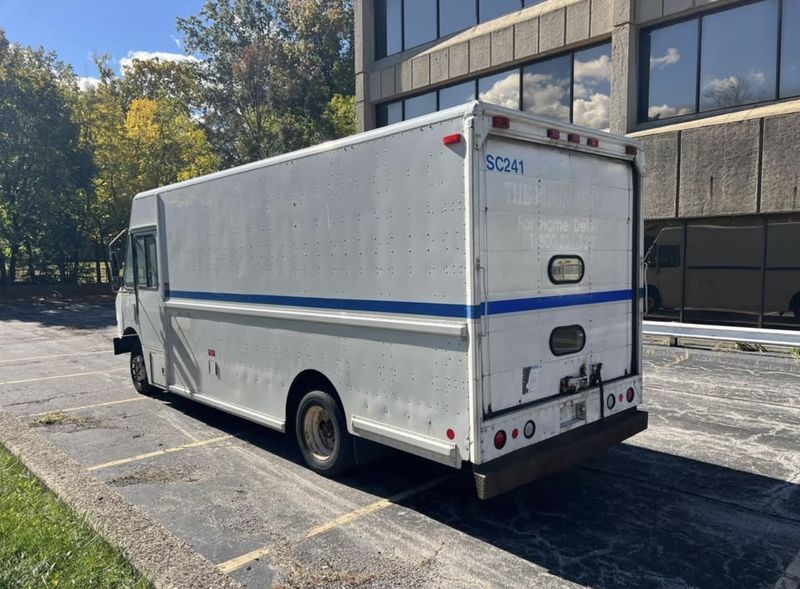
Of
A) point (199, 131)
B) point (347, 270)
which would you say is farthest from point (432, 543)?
point (199, 131)

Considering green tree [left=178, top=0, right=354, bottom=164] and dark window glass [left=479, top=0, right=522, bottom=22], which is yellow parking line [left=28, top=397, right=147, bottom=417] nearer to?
dark window glass [left=479, top=0, right=522, bottom=22]

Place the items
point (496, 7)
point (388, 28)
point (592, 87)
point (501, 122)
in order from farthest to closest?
point (388, 28) < point (496, 7) < point (592, 87) < point (501, 122)

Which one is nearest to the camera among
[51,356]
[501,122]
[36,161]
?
[501,122]

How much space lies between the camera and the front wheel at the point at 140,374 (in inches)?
340

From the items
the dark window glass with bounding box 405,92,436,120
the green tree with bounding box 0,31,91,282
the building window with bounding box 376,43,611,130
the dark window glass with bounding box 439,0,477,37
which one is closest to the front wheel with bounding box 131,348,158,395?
the building window with bounding box 376,43,611,130

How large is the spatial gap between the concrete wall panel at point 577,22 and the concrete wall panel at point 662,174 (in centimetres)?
308

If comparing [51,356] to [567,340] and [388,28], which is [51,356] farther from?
[388,28]

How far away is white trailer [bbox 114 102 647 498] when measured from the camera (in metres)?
4.04

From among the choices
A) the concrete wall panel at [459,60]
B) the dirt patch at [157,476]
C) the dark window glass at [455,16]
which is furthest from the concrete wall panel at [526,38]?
the dirt patch at [157,476]

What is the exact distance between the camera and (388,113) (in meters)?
Result: 19.3

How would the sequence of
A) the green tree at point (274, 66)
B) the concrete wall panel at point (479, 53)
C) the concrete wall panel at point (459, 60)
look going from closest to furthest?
1. the concrete wall panel at point (479, 53)
2. the concrete wall panel at point (459, 60)
3. the green tree at point (274, 66)

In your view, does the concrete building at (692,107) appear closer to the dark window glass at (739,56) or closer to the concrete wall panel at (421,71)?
the dark window glass at (739,56)

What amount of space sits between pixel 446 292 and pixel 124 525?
282 centimetres

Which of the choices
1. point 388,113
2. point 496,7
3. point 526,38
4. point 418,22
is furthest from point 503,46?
point 388,113
